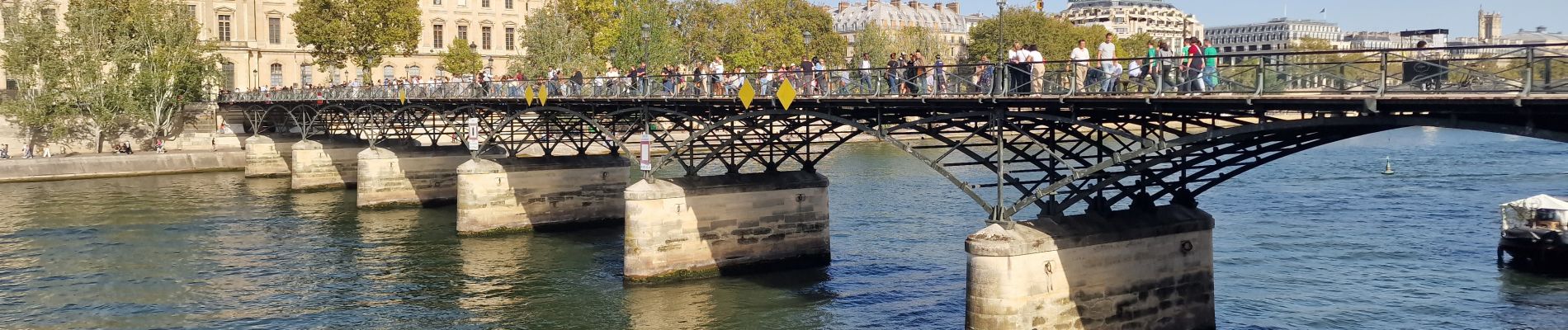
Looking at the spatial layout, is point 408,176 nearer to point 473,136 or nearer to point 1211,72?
point 473,136

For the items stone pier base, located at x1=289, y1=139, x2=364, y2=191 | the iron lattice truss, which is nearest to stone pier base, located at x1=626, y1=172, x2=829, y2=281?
the iron lattice truss

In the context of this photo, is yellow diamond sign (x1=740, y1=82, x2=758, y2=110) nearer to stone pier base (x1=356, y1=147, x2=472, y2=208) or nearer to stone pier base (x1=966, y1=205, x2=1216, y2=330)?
stone pier base (x1=966, y1=205, x2=1216, y2=330)

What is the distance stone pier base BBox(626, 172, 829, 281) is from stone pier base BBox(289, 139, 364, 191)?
3095 cm

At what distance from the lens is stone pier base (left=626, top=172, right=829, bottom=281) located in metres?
31.1

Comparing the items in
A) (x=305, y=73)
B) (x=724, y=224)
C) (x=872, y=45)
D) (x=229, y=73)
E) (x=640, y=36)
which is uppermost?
(x=872, y=45)

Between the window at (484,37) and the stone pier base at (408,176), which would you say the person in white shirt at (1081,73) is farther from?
the window at (484,37)

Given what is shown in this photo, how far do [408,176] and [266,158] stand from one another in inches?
749

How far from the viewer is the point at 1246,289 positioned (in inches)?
1135

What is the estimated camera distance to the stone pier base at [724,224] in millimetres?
31141

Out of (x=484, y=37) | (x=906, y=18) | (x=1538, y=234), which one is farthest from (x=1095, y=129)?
(x=906, y=18)

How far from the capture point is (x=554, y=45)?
270 feet

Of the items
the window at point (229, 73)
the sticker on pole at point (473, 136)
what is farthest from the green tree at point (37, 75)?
the sticker on pole at point (473, 136)

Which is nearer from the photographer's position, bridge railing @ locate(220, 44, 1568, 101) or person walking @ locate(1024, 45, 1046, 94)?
bridge railing @ locate(220, 44, 1568, 101)

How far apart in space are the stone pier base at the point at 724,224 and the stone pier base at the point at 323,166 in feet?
102
